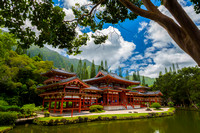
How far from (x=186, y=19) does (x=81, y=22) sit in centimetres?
539

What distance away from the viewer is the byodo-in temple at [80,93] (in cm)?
1503

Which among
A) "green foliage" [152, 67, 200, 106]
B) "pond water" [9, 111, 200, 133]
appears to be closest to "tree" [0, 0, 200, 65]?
"pond water" [9, 111, 200, 133]

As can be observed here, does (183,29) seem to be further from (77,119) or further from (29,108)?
(29,108)

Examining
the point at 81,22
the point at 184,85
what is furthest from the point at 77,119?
the point at 184,85

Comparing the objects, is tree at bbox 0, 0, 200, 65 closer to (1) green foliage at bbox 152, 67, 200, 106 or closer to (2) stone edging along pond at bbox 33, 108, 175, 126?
(2) stone edging along pond at bbox 33, 108, 175, 126

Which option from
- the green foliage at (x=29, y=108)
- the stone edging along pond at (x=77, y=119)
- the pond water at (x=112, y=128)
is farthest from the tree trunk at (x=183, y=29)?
the green foliage at (x=29, y=108)

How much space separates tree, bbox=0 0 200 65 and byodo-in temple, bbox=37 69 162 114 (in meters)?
9.22

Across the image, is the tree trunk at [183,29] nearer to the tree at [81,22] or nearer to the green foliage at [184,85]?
the tree at [81,22]

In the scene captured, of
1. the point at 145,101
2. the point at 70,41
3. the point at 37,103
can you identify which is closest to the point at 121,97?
the point at 145,101

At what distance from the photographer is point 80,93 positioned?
51.3 ft

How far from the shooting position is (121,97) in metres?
26.3

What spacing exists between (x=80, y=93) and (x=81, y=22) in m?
11.1

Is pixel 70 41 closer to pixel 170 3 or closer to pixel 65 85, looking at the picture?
pixel 170 3

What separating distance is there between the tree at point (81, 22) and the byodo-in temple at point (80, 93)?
9222mm
